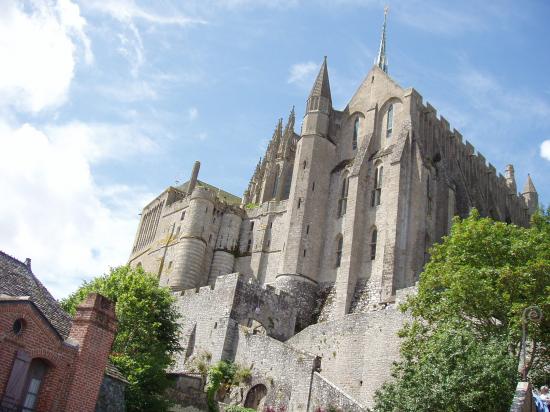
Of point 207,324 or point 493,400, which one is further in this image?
point 207,324

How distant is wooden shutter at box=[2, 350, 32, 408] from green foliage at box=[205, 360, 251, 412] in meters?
16.0

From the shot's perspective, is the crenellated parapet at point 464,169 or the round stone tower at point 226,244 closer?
the crenellated parapet at point 464,169

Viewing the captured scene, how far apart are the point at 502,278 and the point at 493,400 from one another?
16.4 feet

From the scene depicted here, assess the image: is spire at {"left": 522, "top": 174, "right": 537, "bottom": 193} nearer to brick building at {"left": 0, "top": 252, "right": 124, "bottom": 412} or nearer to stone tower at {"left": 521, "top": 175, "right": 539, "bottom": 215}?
stone tower at {"left": 521, "top": 175, "right": 539, "bottom": 215}

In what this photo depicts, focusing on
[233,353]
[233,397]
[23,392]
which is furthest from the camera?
[233,353]

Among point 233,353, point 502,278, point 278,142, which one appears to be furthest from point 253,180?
point 502,278

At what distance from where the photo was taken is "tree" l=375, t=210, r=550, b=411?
71.9 ft

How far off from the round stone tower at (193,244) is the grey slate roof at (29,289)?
32.3m

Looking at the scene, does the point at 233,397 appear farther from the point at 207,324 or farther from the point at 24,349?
the point at 24,349

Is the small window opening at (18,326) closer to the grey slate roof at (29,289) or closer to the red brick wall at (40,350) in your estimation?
the red brick wall at (40,350)

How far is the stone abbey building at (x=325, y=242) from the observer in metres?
34.2

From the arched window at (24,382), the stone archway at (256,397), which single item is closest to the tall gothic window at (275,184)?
the stone archway at (256,397)

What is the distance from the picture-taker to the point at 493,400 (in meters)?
21.6

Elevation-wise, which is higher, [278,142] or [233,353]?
[278,142]
